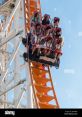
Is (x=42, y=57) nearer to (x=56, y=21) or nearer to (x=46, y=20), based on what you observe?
(x=46, y=20)

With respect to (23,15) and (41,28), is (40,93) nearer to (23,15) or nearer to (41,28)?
(41,28)

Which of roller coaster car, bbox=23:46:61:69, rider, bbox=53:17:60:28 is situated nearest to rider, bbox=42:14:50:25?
rider, bbox=53:17:60:28

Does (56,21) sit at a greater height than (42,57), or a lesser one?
greater

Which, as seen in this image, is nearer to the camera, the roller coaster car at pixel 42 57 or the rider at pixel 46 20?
the roller coaster car at pixel 42 57

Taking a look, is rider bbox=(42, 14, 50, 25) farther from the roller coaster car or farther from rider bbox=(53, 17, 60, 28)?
the roller coaster car

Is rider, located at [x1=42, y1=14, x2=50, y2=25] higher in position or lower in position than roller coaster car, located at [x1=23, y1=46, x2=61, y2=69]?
higher

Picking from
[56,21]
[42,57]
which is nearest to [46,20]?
[56,21]

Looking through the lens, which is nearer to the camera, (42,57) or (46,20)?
(46,20)

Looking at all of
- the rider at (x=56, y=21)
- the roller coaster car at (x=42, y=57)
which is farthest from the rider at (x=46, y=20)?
the roller coaster car at (x=42, y=57)

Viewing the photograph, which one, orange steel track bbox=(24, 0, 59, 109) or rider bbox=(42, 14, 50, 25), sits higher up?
rider bbox=(42, 14, 50, 25)

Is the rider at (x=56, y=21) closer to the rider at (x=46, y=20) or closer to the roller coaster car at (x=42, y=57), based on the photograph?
the rider at (x=46, y=20)

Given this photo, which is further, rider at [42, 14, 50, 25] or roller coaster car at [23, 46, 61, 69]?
rider at [42, 14, 50, 25]

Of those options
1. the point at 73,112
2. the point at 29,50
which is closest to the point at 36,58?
the point at 29,50

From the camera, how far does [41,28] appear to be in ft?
83.6
